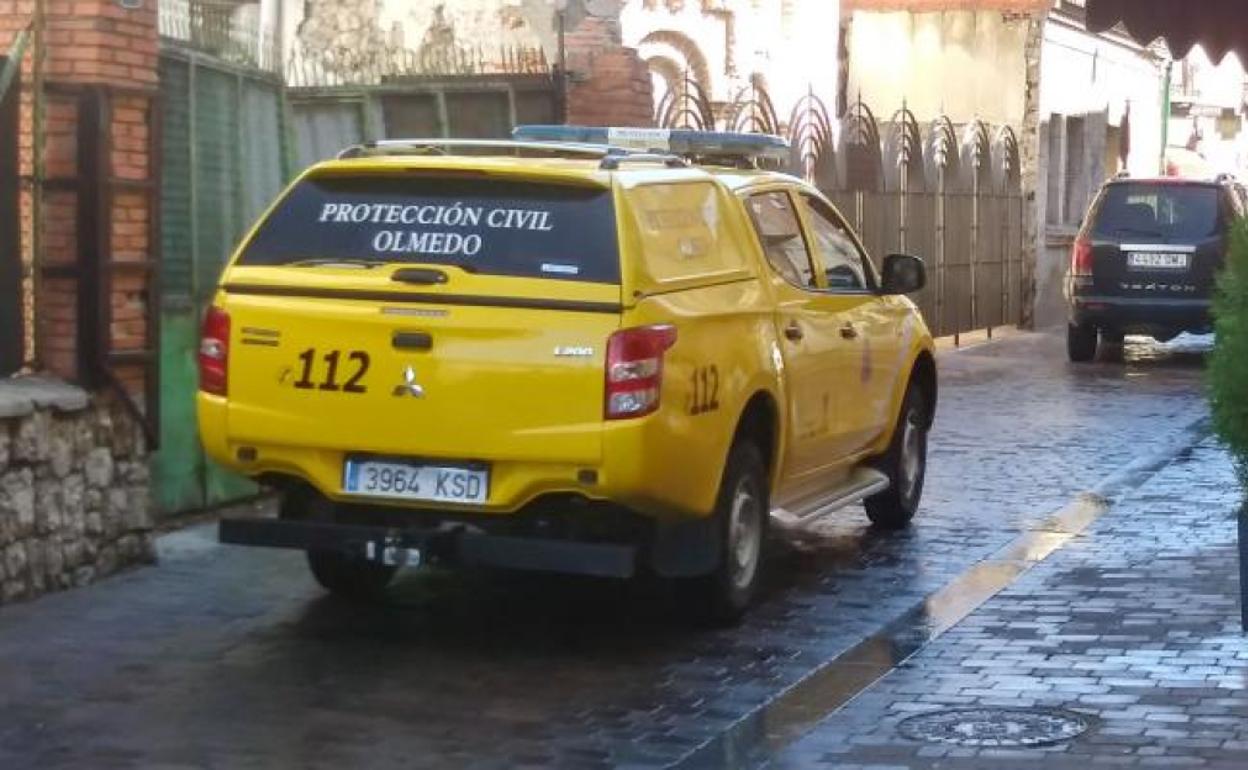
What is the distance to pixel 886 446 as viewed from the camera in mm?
11242

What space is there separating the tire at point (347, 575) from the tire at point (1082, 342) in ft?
44.1

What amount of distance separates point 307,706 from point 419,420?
3.60 ft

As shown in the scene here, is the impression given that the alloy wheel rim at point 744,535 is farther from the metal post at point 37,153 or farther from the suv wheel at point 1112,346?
the suv wheel at point 1112,346

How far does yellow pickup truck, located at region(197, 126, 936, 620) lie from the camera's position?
8.11 metres

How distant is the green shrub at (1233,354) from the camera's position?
8.28 meters

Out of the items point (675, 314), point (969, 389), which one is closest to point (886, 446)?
point (675, 314)

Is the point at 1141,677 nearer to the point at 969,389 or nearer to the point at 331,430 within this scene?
the point at 331,430

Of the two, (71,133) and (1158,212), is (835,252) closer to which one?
(71,133)

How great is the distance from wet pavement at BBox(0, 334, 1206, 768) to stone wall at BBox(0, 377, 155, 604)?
127 millimetres

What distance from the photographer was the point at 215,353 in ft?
28.0

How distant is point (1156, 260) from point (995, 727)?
14.9 meters

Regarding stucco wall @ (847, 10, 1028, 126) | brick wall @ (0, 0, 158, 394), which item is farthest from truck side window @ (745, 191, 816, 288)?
stucco wall @ (847, 10, 1028, 126)

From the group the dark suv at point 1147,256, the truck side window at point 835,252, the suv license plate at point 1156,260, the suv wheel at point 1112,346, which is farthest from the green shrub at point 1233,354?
the suv wheel at point 1112,346

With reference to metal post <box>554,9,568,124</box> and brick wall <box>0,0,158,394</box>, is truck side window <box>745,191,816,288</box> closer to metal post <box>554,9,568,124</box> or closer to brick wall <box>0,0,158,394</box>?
brick wall <box>0,0,158,394</box>
